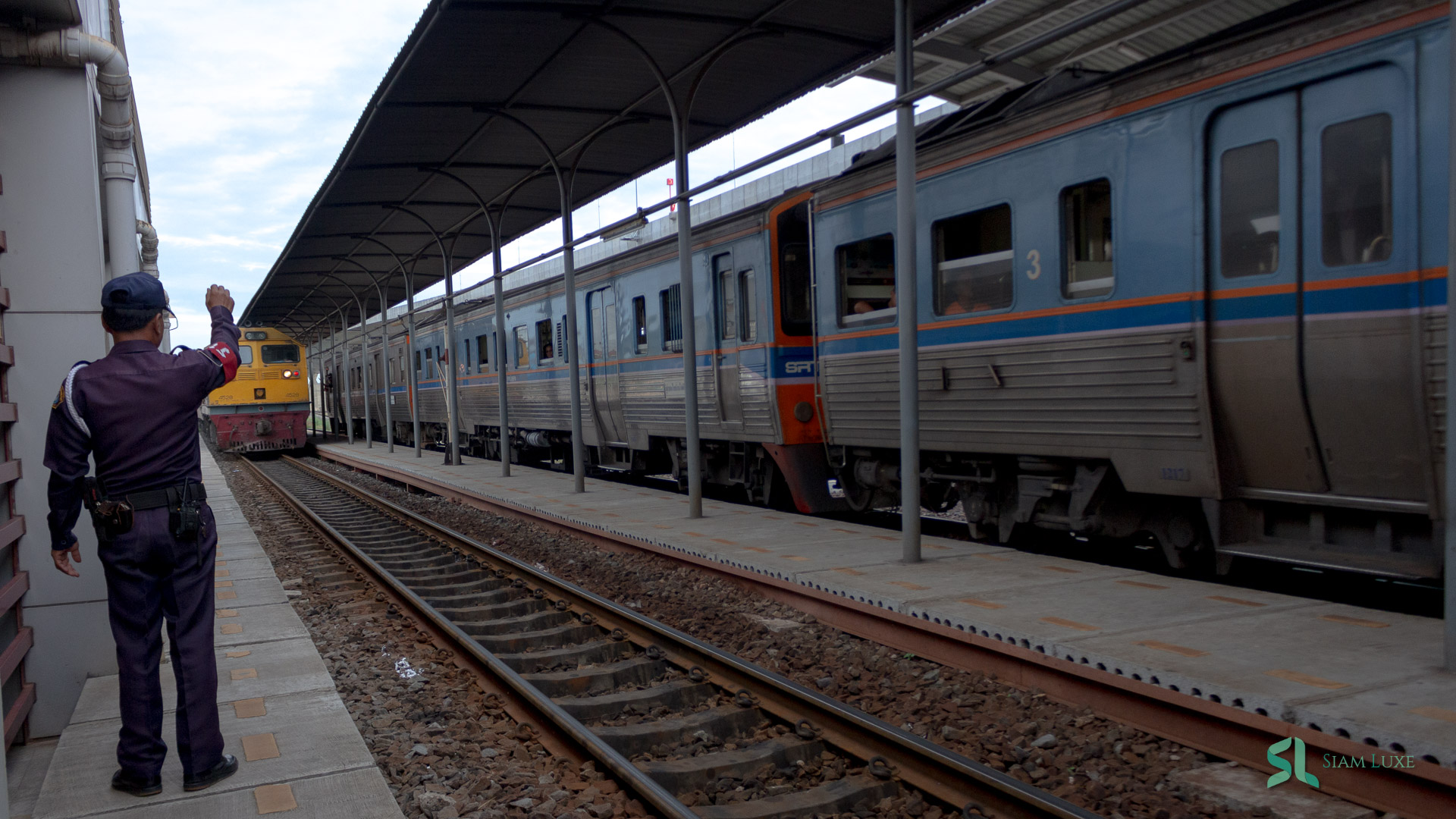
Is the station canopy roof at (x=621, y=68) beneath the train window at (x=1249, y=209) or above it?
above

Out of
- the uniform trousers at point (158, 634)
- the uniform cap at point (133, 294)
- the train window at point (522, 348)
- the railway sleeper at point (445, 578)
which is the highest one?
the train window at point (522, 348)

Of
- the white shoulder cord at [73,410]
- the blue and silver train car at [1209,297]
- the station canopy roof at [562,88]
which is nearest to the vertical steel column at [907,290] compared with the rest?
the blue and silver train car at [1209,297]

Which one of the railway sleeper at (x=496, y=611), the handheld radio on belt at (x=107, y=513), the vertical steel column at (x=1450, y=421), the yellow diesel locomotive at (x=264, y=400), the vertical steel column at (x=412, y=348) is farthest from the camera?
the yellow diesel locomotive at (x=264, y=400)

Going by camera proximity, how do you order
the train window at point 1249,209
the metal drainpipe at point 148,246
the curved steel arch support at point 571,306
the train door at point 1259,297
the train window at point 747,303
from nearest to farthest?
the train door at point 1259,297, the train window at point 1249,209, the train window at point 747,303, the metal drainpipe at point 148,246, the curved steel arch support at point 571,306

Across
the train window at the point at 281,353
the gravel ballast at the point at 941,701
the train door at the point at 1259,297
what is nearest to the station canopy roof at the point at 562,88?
the train door at the point at 1259,297

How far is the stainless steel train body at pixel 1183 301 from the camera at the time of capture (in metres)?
5.00

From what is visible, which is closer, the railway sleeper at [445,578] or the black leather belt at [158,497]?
the black leather belt at [158,497]

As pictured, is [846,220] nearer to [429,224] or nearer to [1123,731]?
[1123,731]

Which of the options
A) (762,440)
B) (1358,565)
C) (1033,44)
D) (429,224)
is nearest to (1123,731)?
(1358,565)

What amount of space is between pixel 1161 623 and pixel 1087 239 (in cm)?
277

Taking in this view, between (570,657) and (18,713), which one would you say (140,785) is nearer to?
(18,713)

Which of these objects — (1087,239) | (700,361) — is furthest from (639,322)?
(1087,239)

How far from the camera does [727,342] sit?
439 inches

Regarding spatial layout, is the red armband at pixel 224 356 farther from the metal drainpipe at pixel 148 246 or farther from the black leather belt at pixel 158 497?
the metal drainpipe at pixel 148 246
